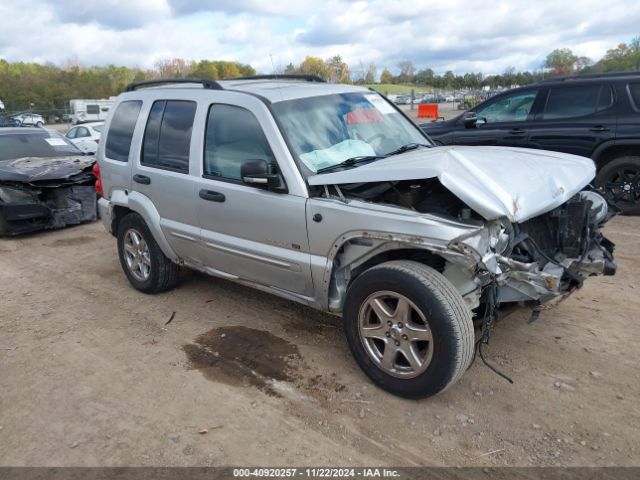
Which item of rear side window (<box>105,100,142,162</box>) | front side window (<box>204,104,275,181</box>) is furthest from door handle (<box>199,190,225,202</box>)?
rear side window (<box>105,100,142,162</box>)

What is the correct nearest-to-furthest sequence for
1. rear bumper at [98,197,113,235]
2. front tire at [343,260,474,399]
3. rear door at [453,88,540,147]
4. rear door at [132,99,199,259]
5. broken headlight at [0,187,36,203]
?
front tire at [343,260,474,399] → rear door at [132,99,199,259] → rear bumper at [98,197,113,235] → broken headlight at [0,187,36,203] → rear door at [453,88,540,147]

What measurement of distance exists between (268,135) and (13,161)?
19.6 ft

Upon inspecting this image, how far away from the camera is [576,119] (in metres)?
7.21

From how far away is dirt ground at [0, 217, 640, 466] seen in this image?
287 cm

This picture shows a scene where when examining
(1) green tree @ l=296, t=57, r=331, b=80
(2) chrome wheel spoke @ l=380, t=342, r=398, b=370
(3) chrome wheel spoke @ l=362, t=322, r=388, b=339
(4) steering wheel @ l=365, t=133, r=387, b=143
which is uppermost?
(1) green tree @ l=296, t=57, r=331, b=80

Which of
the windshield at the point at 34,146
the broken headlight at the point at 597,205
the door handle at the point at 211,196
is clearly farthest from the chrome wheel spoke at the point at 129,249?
the windshield at the point at 34,146

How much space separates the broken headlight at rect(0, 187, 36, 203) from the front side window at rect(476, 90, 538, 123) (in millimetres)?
6766

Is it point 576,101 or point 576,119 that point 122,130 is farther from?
point 576,101

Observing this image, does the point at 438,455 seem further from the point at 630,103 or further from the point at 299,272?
the point at 630,103

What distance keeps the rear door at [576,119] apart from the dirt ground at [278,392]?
267 cm

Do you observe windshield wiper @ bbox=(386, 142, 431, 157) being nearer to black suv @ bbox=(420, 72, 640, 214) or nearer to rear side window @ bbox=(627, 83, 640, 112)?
black suv @ bbox=(420, 72, 640, 214)

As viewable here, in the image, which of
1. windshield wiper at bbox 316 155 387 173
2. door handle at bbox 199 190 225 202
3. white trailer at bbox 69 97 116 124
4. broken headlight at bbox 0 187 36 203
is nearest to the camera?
windshield wiper at bbox 316 155 387 173

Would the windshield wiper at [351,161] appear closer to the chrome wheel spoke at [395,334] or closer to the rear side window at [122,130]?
the chrome wheel spoke at [395,334]

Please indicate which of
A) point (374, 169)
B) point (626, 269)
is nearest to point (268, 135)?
point (374, 169)
